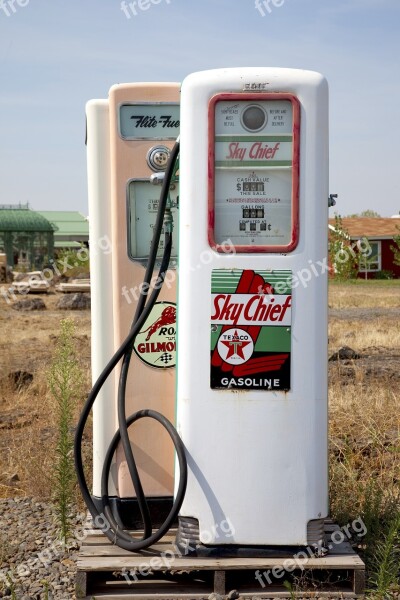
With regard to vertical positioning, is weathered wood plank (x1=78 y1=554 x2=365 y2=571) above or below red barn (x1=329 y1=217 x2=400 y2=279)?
below

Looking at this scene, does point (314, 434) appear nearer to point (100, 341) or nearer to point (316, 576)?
point (316, 576)

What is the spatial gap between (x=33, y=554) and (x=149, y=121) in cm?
233

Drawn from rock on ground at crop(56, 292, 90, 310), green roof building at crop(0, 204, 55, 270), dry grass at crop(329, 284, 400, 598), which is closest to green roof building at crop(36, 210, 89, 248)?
green roof building at crop(0, 204, 55, 270)

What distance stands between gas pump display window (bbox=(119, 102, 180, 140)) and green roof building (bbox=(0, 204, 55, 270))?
37.9 m

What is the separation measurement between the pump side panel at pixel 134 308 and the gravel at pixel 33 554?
482mm

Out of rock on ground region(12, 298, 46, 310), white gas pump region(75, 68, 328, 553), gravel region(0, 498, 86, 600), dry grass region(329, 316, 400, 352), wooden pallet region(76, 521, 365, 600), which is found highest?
white gas pump region(75, 68, 328, 553)

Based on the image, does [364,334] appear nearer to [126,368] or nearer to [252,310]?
[126,368]

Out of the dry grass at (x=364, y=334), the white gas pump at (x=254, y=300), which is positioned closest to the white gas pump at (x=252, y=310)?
the white gas pump at (x=254, y=300)

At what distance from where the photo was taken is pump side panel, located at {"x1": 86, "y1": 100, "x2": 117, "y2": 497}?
4465 mm

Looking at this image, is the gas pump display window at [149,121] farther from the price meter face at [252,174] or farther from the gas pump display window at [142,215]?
the price meter face at [252,174]

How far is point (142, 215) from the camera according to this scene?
4.46 metres

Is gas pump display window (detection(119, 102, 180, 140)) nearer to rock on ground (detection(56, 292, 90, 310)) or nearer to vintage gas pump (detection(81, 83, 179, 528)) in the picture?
vintage gas pump (detection(81, 83, 179, 528))

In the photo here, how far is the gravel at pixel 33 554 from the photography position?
400cm

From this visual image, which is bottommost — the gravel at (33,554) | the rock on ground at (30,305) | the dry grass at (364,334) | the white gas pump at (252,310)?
the gravel at (33,554)
